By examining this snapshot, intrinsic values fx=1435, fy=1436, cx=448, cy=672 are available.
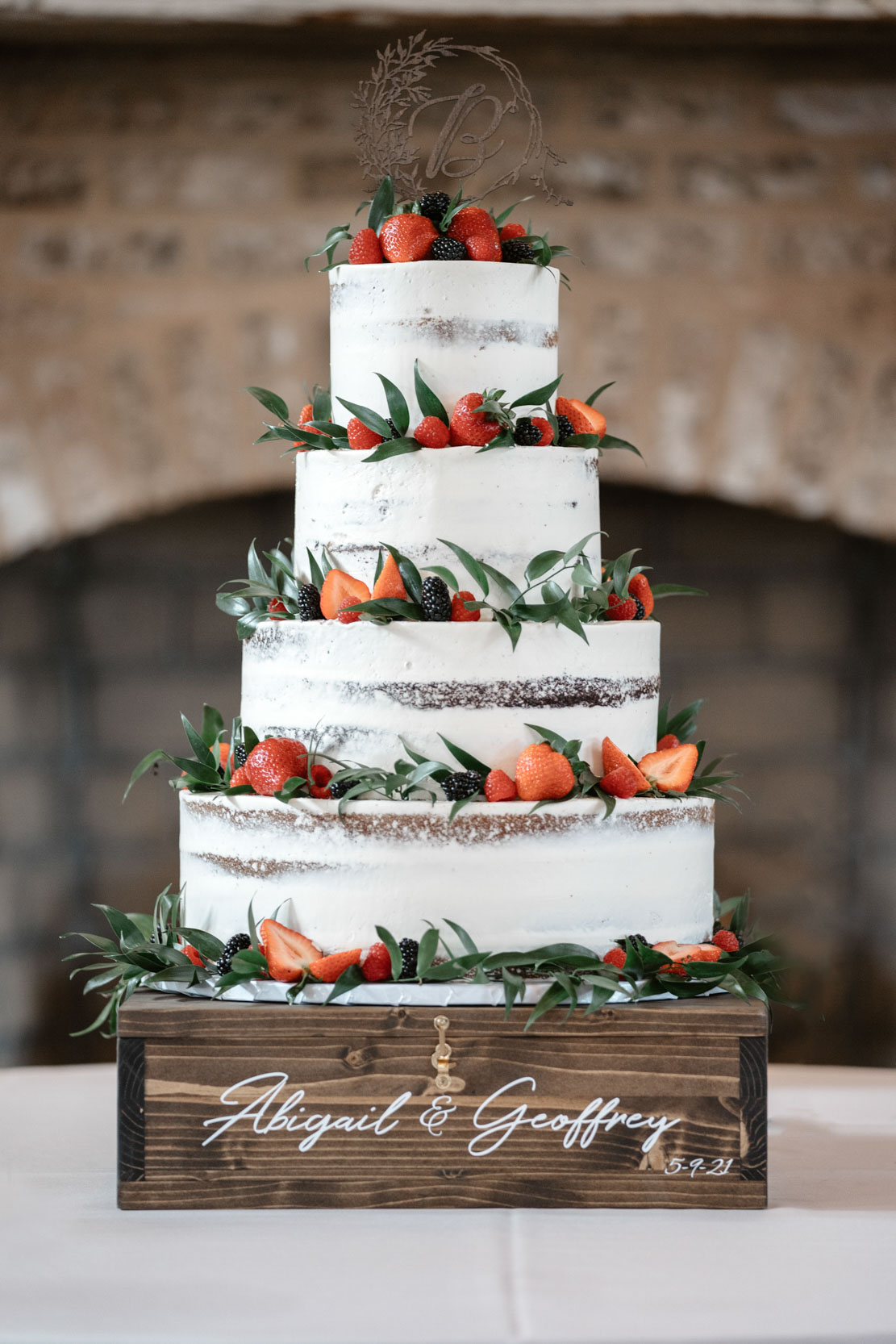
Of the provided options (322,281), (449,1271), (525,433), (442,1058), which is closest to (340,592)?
(525,433)

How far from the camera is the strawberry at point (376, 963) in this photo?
1.43 meters

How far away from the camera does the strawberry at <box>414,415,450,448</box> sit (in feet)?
4.95

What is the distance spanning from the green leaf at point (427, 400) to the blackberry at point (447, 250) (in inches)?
4.6

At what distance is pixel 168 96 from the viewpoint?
2.53 metres

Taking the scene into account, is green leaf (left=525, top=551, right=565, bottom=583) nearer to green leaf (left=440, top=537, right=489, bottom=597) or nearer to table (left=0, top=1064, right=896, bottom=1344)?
green leaf (left=440, top=537, right=489, bottom=597)

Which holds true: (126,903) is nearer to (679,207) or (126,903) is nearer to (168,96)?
(168,96)

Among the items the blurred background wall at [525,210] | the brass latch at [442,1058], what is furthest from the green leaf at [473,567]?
the blurred background wall at [525,210]

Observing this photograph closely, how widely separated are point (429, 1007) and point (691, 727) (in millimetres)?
556

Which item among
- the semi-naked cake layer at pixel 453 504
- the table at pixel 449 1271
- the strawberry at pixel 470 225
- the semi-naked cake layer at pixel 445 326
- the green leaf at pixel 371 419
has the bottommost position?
the table at pixel 449 1271

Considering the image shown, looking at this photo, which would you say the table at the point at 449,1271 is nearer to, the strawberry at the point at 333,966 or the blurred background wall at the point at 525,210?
the strawberry at the point at 333,966

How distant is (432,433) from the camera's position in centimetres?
151

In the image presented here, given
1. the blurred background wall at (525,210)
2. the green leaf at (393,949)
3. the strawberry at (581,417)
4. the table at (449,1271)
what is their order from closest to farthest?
the table at (449,1271)
the green leaf at (393,949)
the strawberry at (581,417)
the blurred background wall at (525,210)

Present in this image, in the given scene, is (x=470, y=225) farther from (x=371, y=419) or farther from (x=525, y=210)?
(x=525, y=210)

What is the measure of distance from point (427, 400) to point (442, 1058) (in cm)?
68
